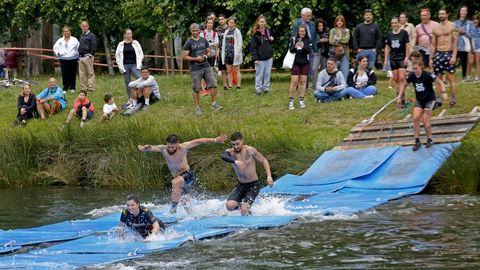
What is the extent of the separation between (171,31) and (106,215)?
14.9 metres

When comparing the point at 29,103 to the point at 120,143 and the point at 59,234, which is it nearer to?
the point at 120,143

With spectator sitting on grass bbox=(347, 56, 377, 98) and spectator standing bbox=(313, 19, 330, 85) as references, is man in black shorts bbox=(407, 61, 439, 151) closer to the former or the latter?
spectator sitting on grass bbox=(347, 56, 377, 98)

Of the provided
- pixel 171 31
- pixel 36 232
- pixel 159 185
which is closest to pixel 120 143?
pixel 159 185

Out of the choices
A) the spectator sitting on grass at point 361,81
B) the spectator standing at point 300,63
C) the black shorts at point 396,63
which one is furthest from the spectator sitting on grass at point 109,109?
the black shorts at point 396,63

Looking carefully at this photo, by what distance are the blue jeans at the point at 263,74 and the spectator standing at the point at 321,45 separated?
4.05ft

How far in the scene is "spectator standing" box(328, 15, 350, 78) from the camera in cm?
2414

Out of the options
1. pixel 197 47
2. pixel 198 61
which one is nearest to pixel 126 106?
pixel 198 61

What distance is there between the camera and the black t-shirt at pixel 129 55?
2542 cm

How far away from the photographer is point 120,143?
2206 cm

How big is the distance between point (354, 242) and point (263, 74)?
11.3 meters

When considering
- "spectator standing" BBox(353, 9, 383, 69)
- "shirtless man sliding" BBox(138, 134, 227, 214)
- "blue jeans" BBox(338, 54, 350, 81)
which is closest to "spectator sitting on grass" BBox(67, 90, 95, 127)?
"blue jeans" BBox(338, 54, 350, 81)

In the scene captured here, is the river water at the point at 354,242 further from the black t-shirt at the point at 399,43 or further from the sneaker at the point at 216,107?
the sneaker at the point at 216,107

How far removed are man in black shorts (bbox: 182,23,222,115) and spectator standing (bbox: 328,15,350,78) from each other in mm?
3175

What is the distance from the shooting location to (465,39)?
77.7 feet
